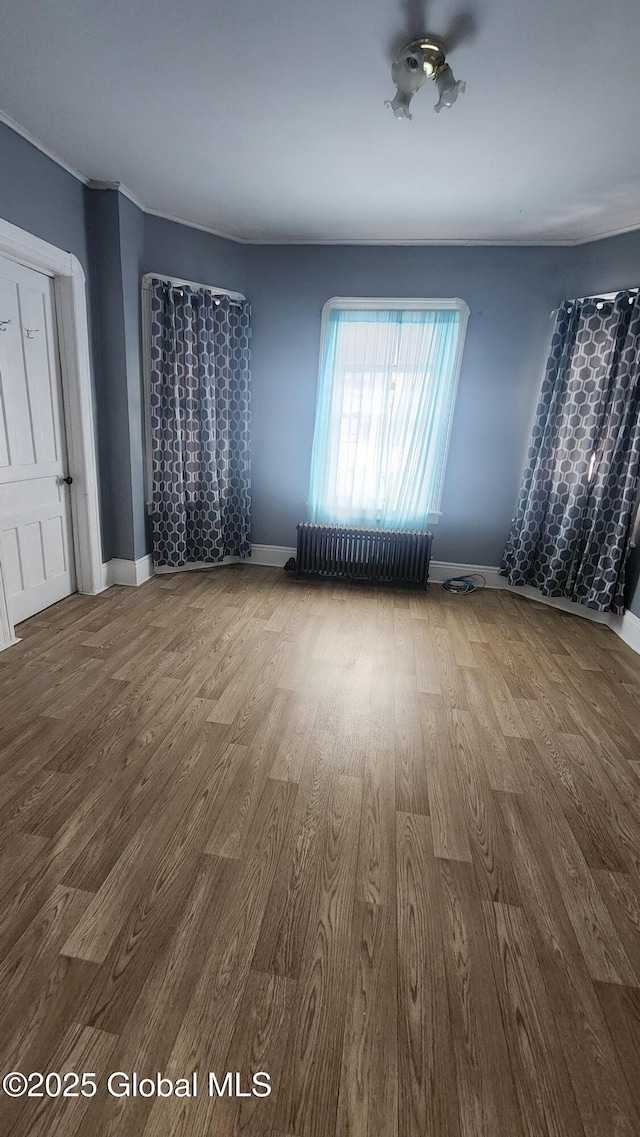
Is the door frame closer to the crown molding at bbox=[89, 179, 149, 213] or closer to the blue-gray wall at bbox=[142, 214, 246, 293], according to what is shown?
the crown molding at bbox=[89, 179, 149, 213]

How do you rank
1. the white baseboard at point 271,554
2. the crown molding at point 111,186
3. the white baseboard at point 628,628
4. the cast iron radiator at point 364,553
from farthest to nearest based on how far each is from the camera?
the white baseboard at point 271,554 → the cast iron radiator at point 364,553 → the white baseboard at point 628,628 → the crown molding at point 111,186

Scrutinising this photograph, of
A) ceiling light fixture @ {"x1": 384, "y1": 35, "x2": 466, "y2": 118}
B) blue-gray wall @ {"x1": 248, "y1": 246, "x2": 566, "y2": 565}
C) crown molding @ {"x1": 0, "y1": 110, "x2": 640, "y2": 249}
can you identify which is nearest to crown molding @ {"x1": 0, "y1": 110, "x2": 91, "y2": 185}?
crown molding @ {"x1": 0, "y1": 110, "x2": 640, "y2": 249}

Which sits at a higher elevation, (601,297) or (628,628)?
(601,297)

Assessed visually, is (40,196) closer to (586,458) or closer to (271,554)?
(271,554)

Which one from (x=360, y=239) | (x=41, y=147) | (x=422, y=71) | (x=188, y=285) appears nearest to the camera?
(x=422, y=71)

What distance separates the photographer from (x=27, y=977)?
121cm

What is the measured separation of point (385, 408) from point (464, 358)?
75cm

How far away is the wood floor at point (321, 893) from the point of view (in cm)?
106

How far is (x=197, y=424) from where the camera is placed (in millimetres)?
3990

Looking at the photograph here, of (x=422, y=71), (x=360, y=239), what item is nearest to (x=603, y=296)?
(x=360, y=239)

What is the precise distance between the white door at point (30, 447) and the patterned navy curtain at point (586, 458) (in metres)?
3.60

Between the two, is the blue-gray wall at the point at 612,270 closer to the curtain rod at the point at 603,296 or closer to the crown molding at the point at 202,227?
the curtain rod at the point at 603,296

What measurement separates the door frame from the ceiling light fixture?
2.14m

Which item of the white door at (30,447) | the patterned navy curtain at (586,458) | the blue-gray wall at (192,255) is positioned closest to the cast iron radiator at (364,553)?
the patterned navy curtain at (586,458)
